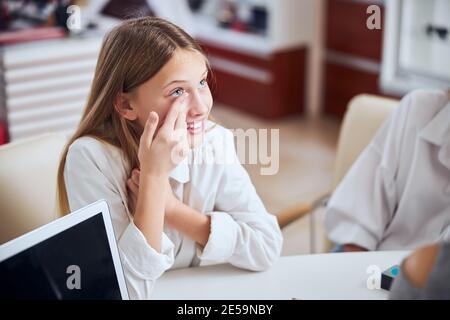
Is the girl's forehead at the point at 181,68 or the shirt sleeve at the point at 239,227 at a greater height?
the girl's forehead at the point at 181,68

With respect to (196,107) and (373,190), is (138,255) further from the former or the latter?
(373,190)

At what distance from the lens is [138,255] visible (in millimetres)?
880

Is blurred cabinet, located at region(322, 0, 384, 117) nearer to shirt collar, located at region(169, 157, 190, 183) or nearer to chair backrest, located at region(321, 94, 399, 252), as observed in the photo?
chair backrest, located at region(321, 94, 399, 252)

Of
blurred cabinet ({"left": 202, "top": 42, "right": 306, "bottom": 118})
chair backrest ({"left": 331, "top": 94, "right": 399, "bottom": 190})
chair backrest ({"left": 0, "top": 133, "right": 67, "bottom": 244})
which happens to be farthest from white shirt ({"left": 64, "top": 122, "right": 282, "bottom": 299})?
blurred cabinet ({"left": 202, "top": 42, "right": 306, "bottom": 118})

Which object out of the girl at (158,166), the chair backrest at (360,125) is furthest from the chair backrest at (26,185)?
the chair backrest at (360,125)

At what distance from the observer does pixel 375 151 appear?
1347 millimetres

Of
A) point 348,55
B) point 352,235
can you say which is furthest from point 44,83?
point 348,55

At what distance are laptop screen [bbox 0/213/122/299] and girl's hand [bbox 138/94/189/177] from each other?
157 millimetres

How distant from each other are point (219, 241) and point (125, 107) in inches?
9.5

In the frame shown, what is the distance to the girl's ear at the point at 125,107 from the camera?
3.00 feet

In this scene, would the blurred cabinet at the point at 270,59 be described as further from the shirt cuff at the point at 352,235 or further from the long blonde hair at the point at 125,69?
the long blonde hair at the point at 125,69

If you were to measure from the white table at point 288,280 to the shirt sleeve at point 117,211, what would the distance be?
0.24ft

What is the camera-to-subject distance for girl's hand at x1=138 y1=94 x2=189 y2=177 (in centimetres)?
84
